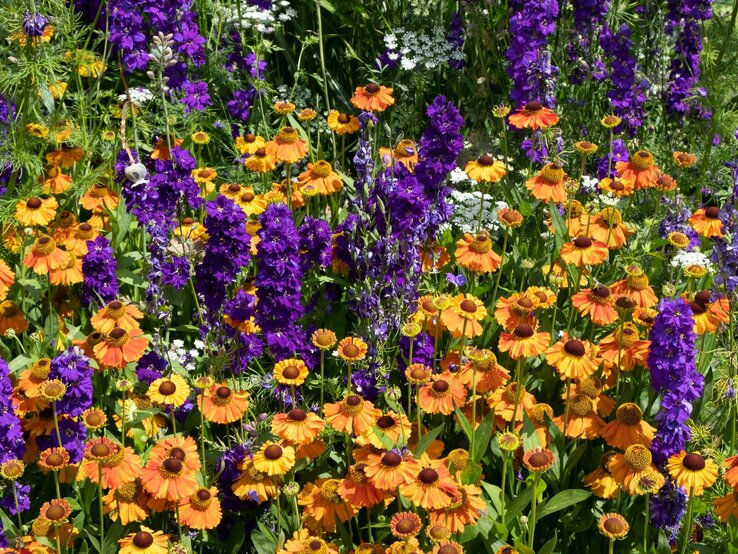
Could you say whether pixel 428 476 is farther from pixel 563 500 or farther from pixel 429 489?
pixel 563 500

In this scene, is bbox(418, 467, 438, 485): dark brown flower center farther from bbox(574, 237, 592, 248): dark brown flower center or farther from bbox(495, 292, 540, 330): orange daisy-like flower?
bbox(574, 237, 592, 248): dark brown flower center

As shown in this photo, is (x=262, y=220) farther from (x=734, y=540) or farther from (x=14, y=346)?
(x=734, y=540)

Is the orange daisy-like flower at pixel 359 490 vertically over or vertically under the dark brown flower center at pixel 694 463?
under

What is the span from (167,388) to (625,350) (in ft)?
5.57

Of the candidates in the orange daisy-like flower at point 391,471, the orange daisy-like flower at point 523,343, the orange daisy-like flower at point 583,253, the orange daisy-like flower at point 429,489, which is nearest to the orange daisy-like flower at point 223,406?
the orange daisy-like flower at point 391,471

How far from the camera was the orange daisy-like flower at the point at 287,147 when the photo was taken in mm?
4699

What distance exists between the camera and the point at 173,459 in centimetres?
339

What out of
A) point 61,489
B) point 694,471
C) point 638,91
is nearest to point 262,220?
point 61,489

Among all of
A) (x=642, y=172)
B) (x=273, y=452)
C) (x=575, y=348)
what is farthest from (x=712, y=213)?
(x=273, y=452)

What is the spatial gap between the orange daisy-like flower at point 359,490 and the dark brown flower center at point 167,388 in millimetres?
729

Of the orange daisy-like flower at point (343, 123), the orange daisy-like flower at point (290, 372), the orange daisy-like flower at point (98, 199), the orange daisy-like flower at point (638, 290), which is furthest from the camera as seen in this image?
the orange daisy-like flower at point (343, 123)

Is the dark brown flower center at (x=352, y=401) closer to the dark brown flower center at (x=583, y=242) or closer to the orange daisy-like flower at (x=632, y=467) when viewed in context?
the orange daisy-like flower at (x=632, y=467)

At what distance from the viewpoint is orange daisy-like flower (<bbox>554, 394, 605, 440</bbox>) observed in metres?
3.71

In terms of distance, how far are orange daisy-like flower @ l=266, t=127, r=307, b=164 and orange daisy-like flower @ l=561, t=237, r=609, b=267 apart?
4.36 ft
